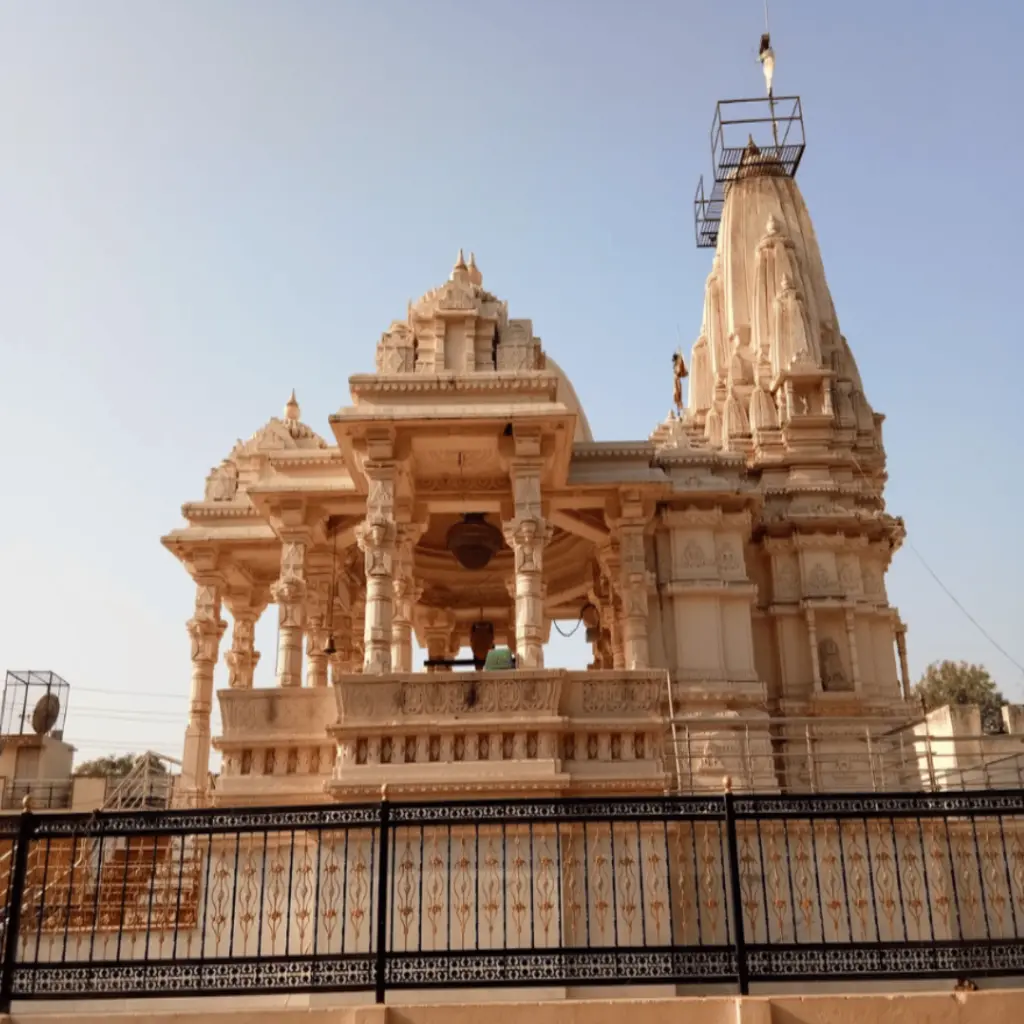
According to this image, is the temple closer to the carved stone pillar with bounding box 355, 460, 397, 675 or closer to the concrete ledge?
the carved stone pillar with bounding box 355, 460, 397, 675

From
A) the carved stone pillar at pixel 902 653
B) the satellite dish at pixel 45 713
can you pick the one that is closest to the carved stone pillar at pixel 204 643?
the satellite dish at pixel 45 713

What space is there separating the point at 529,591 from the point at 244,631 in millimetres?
9662

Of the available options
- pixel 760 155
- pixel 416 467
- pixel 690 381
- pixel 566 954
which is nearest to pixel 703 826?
pixel 566 954

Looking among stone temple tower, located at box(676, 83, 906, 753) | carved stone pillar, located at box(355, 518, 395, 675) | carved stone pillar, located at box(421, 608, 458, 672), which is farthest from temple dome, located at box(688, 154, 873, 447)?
carved stone pillar, located at box(355, 518, 395, 675)

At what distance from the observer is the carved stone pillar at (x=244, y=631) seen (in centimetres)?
2045

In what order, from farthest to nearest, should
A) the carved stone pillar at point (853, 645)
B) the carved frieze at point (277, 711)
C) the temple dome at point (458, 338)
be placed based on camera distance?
the carved stone pillar at point (853, 645)
the temple dome at point (458, 338)
the carved frieze at point (277, 711)

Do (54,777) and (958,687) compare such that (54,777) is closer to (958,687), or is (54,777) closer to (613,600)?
(613,600)

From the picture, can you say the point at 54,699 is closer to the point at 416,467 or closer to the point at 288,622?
the point at 288,622

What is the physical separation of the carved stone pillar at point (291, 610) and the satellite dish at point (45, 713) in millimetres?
9653

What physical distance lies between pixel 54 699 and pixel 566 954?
64.7ft

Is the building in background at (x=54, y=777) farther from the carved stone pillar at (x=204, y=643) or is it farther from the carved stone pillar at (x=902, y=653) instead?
the carved stone pillar at (x=902, y=653)

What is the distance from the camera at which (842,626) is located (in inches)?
813

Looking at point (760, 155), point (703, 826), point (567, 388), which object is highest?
point (760, 155)

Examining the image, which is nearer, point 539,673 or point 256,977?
point 256,977
